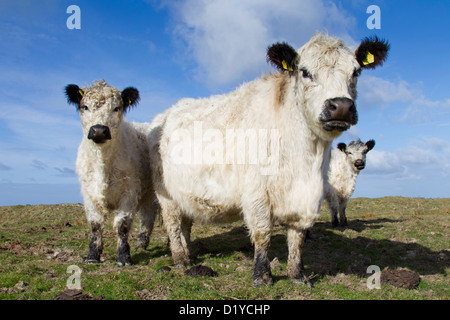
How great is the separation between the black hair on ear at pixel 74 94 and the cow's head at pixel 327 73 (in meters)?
4.41

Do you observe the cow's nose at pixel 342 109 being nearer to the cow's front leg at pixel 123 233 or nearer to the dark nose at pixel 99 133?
the dark nose at pixel 99 133

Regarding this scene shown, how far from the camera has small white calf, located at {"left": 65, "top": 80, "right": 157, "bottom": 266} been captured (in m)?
7.31

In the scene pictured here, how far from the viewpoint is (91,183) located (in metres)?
7.69

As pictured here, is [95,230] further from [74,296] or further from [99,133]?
[74,296]

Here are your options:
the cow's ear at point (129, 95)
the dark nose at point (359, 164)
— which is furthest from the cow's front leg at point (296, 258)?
the dark nose at point (359, 164)

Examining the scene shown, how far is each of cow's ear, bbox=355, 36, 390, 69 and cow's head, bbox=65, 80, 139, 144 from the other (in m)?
4.83

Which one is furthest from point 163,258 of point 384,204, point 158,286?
point 384,204

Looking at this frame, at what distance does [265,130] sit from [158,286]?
317 cm

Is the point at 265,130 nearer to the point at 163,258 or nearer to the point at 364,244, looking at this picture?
the point at 163,258

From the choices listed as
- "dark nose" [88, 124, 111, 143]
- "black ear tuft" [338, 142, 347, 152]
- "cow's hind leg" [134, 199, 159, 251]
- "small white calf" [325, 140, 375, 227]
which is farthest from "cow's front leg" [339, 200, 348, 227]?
"dark nose" [88, 124, 111, 143]

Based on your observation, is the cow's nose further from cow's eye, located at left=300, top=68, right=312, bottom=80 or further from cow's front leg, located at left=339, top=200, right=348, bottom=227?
cow's front leg, located at left=339, top=200, right=348, bottom=227

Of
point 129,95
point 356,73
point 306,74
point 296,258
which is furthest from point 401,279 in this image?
point 129,95

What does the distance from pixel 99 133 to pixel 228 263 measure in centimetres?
392

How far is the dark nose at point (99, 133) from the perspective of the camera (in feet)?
22.3
